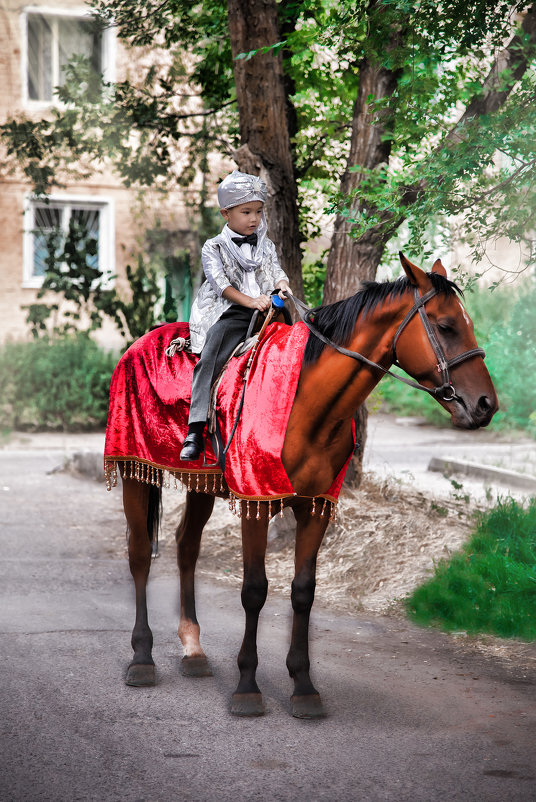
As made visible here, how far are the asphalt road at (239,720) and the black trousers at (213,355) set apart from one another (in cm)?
155

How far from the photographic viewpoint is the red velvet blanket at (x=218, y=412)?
4.40 meters

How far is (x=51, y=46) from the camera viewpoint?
62.4ft

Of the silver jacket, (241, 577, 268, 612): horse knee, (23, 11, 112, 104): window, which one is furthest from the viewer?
(23, 11, 112, 104): window

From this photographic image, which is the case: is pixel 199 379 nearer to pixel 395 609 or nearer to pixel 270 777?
pixel 270 777

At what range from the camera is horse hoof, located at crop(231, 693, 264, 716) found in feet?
14.6

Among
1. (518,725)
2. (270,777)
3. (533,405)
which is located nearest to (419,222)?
(518,725)

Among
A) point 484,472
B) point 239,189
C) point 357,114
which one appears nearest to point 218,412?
point 239,189

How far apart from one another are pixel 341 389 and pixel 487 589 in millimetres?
Answer: 2618

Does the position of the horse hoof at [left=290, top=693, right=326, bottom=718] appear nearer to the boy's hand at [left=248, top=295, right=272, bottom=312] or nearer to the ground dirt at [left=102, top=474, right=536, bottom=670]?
the ground dirt at [left=102, top=474, right=536, bottom=670]

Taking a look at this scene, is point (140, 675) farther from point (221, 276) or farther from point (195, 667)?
point (221, 276)

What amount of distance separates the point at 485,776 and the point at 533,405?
12.1 meters

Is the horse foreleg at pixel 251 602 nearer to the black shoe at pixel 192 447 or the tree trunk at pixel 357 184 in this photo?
the black shoe at pixel 192 447

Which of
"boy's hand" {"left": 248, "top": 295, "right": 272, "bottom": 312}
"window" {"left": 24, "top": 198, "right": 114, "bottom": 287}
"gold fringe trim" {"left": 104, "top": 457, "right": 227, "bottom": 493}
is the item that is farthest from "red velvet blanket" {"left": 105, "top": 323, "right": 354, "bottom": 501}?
"window" {"left": 24, "top": 198, "right": 114, "bottom": 287}

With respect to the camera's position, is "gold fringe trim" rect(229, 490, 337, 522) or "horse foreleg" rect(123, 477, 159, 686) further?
"horse foreleg" rect(123, 477, 159, 686)
